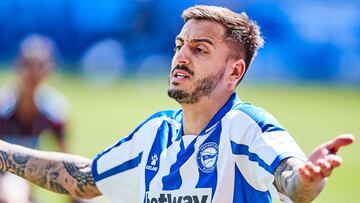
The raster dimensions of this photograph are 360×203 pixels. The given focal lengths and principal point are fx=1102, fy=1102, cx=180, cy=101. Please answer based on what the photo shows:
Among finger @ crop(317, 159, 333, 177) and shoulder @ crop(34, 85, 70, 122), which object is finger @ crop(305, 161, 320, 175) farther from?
shoulder @ crop(34, 85, 70, 122)

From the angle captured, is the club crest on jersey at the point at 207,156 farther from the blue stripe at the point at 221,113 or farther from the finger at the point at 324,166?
the finger at the point at 324,166

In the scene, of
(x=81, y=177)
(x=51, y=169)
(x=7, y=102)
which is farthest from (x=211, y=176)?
(x=7, y=102)

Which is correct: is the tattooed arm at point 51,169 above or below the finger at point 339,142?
above

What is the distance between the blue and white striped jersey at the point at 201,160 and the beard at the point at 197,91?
5.7 inches

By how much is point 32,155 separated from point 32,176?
0.13 meters

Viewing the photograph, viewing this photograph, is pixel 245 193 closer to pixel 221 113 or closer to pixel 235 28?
pixel 221 113

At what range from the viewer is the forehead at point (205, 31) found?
257 inches

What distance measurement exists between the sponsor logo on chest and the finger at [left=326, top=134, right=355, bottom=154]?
118cm

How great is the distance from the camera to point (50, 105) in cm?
1196

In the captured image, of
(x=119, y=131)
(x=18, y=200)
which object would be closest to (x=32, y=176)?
(x=18, y=200)

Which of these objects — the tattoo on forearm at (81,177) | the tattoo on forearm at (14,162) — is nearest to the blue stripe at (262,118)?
the tattoo on forearm at (81,177)

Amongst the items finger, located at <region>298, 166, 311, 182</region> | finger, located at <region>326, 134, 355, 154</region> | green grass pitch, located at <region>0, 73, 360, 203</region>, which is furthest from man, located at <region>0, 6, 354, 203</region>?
green grass pitch, located at <region>0, 73, 360, 203</region>

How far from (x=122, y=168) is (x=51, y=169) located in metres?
0.48

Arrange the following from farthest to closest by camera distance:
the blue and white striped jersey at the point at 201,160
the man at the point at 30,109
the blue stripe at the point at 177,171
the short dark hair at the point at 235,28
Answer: the man at the point at 30,109
the short dark hair at the point at 235,28
the blue stripe at the point at 177,171
the blue and white striped jersey at the point at 201,160
